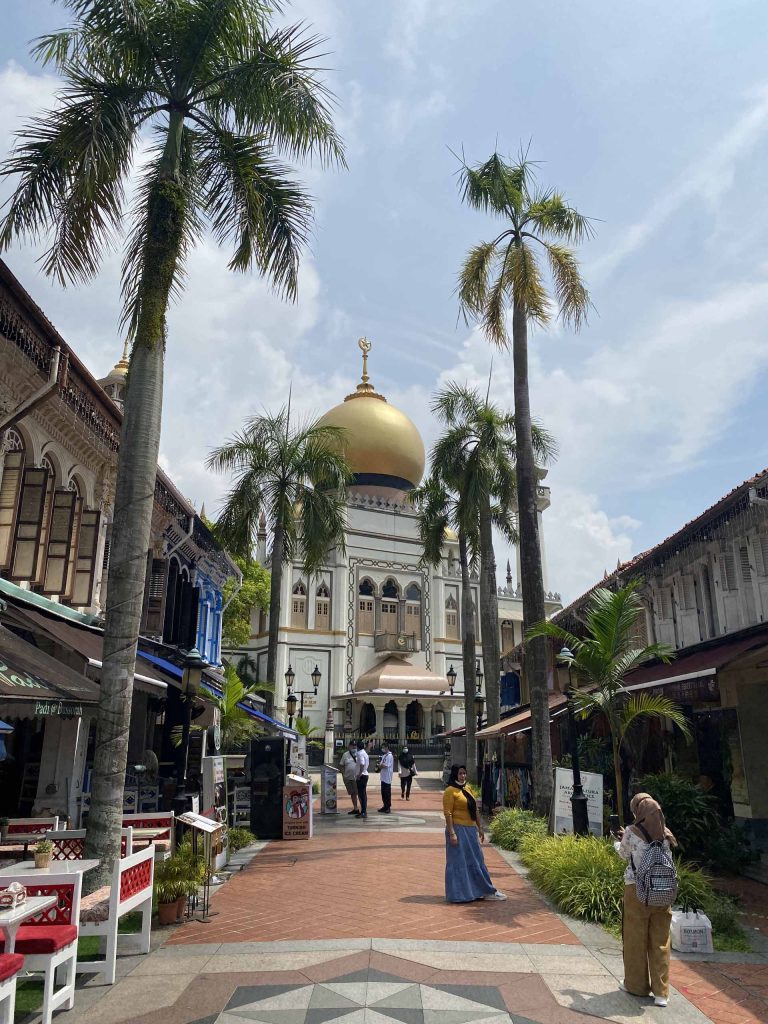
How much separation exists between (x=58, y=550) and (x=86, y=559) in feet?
3.47

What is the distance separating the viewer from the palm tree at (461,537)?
2245cm

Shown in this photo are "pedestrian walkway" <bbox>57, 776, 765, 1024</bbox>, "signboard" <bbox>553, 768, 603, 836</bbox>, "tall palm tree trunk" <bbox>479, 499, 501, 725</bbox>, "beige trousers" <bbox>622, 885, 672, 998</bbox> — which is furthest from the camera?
"tall palm tree trunk" <bbox>479, 499, 501, 725</bbox>

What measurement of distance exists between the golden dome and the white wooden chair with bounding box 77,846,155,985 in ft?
126

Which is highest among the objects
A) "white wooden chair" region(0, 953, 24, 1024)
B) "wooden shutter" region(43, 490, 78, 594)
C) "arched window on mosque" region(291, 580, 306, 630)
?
"arched window on mosque" region(291, 580, 306, 630)

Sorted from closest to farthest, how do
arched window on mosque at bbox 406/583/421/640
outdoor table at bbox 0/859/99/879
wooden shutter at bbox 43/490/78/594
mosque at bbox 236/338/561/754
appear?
outdoor table at bbox 0/859/99/879
wooden shutter at bbox 43/490/78/594
mosque at bbox 236/338/561/754
arched window on mosque at bbox 406/583/421/640

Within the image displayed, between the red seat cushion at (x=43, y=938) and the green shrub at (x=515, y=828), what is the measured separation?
841 cm

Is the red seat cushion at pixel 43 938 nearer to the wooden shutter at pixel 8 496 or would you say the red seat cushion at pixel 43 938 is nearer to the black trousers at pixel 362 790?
the wooden shutter at pixel 8 496

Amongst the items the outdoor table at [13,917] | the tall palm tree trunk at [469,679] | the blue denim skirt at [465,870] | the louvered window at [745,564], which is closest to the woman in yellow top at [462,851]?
the blue denim skirt at [465,870]

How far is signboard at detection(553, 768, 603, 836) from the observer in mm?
11695

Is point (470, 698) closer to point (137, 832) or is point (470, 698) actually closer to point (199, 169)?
point (137, 832)

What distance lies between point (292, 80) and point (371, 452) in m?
36.0

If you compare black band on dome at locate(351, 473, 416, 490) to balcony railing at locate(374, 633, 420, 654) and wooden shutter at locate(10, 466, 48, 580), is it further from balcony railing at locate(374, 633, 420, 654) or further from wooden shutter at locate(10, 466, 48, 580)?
wooden shutter at locate(10, 466, 48, 580)

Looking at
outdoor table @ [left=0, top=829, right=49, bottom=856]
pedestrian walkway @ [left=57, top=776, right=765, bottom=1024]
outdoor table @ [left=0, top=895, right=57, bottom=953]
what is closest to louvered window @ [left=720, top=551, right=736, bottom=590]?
pedestrian walkway @ [left=57, top=776, right=765, bottom=1024]

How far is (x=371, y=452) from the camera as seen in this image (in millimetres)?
45875
